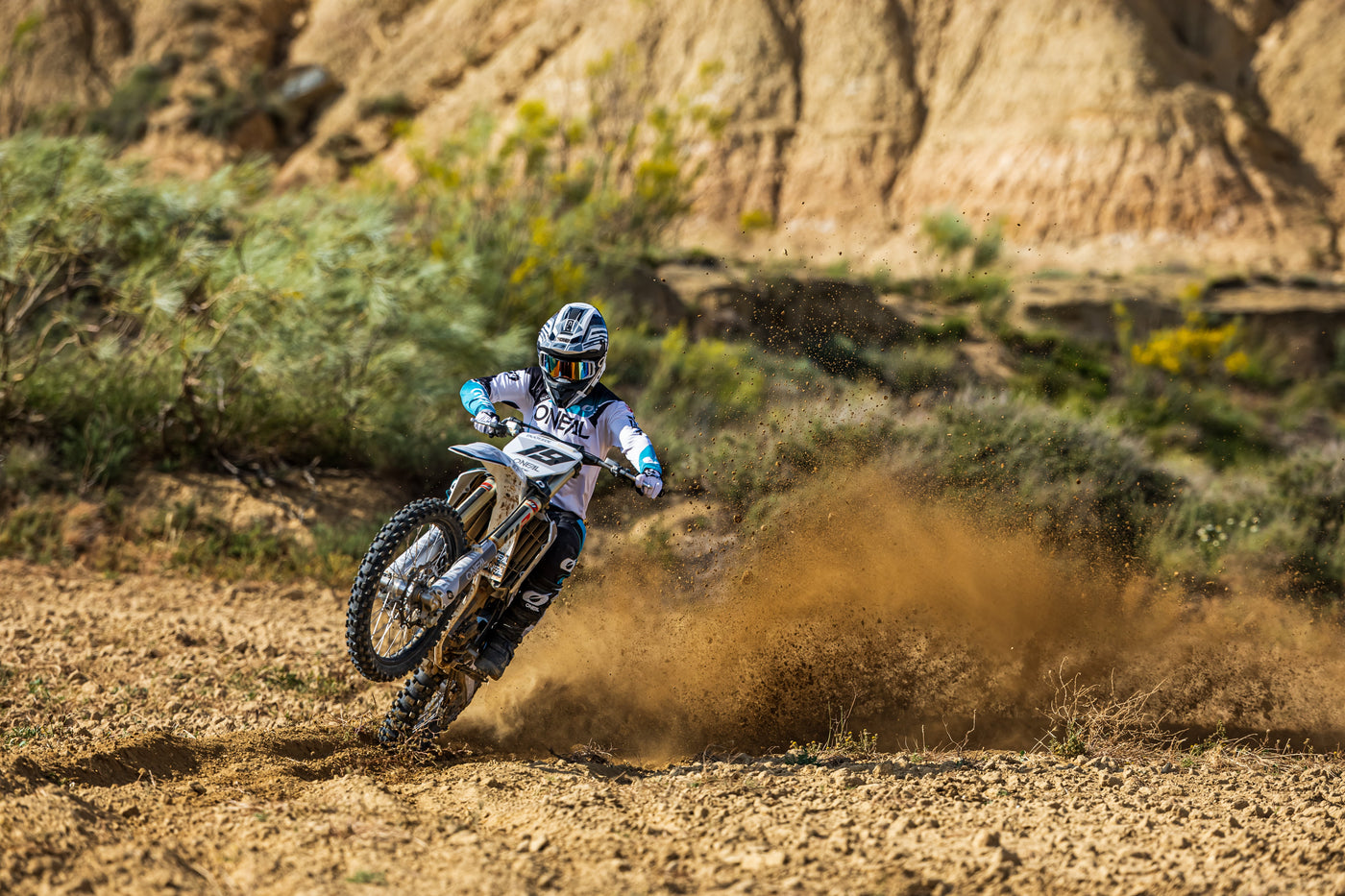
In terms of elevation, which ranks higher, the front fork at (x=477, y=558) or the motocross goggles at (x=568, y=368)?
the motocross goggles at (x=568, y=368)

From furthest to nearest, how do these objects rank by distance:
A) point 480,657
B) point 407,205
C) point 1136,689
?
point 407,205, point 1136,689, point 480,657

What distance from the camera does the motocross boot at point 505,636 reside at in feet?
16.4

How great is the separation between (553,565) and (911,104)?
3331 centimetres

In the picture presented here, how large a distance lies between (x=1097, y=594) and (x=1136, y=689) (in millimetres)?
887

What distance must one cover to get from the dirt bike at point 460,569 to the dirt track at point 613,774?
1.20ft

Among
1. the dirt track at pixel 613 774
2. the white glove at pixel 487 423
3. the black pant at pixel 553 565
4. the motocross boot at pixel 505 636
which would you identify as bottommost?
the dirt track at pixel 613 774

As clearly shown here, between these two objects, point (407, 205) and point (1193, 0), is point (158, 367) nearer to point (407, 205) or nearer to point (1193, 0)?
point (407, 205)

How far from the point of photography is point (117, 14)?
40.2 metres

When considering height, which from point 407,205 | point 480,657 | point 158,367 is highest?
point 407,205

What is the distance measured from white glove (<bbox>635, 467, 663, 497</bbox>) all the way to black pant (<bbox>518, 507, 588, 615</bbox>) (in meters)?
0.56

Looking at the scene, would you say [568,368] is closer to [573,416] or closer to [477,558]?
[573,416]

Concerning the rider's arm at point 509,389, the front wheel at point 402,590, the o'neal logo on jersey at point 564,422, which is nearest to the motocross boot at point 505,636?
the front wheel at point 402,590

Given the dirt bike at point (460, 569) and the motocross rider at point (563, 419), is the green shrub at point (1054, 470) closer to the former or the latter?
the motocross rider at point (563, 419)

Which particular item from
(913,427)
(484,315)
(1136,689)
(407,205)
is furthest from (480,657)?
(407,205)
